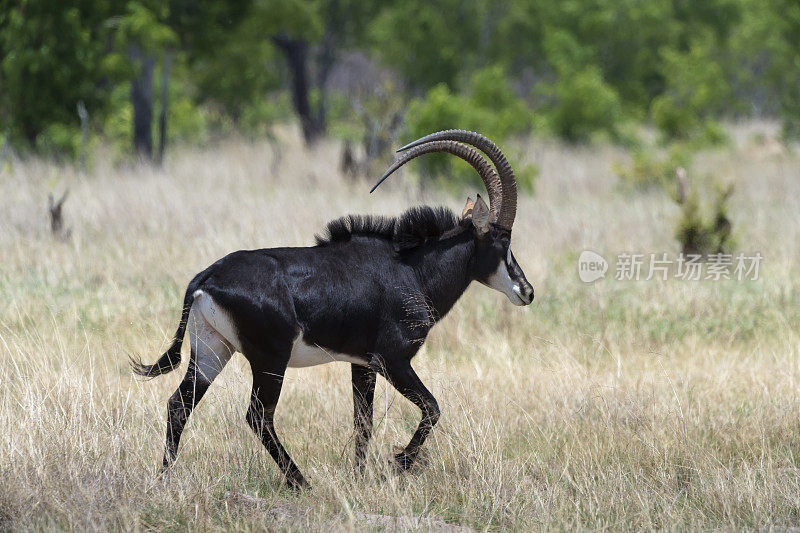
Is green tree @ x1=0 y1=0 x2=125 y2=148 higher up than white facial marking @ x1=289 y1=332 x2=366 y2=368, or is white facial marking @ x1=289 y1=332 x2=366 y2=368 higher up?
green tree @ x1=0 y1=0 x2=125 y2=148

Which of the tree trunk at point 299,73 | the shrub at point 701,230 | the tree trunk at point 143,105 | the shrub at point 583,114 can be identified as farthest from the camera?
the tree trunk at point 299,73

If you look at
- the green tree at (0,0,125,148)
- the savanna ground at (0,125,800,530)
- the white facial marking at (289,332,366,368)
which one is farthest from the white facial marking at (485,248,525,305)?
the green tree at (0,0,125,148)

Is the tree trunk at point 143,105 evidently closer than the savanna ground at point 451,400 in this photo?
No

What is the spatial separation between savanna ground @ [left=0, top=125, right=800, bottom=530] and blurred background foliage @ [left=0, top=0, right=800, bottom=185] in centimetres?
461

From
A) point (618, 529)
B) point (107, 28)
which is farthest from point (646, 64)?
point (618, 529)

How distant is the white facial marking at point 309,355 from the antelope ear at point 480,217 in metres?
0.88

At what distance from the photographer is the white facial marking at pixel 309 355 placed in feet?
14.7

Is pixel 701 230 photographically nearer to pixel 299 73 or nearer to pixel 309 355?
pixel 309 355

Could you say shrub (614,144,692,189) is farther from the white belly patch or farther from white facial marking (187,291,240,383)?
white facial marking (187,291,240,383)

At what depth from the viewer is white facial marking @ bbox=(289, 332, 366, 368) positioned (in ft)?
14.7

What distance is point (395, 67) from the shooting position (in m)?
32.4

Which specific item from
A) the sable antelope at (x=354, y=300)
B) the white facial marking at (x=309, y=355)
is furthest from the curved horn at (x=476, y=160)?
the white facial marking at (x=309, y=355)

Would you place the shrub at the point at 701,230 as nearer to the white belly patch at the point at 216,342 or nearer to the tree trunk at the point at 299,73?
the white belly patch at the point at 216,342

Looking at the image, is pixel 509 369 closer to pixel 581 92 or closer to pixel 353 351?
pixel 353 351
